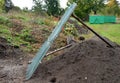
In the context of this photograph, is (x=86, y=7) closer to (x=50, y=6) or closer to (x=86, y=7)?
(x=86, y=7)

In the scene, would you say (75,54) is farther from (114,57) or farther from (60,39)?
(60,39)

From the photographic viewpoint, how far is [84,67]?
5.79 m

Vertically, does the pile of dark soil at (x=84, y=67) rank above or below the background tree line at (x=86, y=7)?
above

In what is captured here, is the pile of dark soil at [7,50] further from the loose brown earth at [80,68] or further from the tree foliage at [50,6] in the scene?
the tree foliage at [50,6]

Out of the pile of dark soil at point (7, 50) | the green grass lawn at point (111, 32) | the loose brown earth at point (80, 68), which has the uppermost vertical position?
the loose brown earth at point (80, 68)

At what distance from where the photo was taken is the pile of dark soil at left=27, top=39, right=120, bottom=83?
545cm

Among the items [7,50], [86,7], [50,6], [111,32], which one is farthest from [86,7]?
[7,50]

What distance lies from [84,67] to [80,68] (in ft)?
0.27

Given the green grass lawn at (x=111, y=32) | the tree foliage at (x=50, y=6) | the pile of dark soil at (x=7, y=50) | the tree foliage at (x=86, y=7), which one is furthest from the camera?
the tree foliage at (x=86, y=7)

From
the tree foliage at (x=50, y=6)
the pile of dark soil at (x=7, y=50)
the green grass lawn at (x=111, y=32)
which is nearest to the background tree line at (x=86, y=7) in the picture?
the tree foliage at (x=50, y=6)

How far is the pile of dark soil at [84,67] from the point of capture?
5453 millimetres

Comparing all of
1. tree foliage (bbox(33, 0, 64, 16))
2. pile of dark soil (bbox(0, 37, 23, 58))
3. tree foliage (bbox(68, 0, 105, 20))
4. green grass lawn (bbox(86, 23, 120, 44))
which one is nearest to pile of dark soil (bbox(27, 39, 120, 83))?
pile of dark soil (bbox(0, 37, 23, 58))

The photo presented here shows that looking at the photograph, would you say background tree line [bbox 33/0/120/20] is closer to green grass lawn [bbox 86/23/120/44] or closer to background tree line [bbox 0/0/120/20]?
background tree line [bbox 0/0/120/20]

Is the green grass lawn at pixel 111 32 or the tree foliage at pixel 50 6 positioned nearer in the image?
the green grass lawn at pixel 111 32
